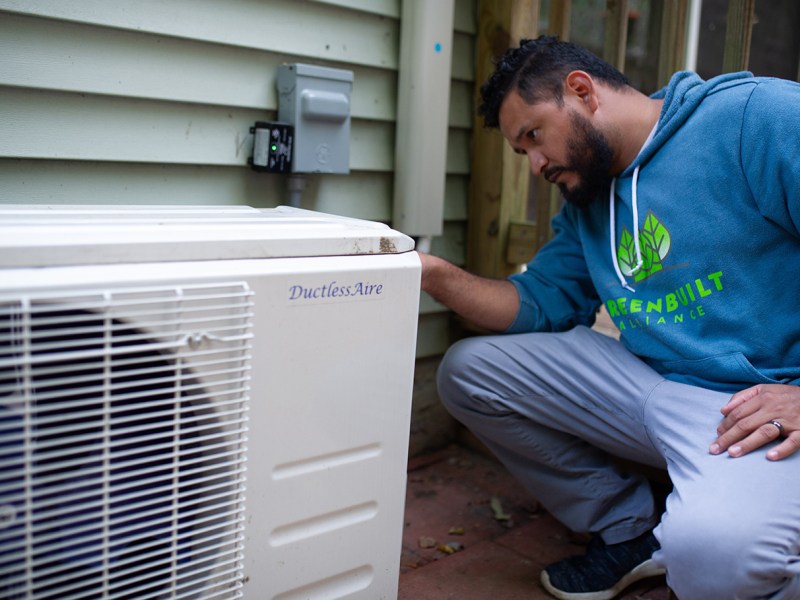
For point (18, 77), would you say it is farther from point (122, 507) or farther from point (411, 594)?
point (411, 594)

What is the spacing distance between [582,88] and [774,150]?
17.4 inches

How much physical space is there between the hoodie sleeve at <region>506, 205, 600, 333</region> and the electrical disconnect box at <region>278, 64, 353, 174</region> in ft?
1.85

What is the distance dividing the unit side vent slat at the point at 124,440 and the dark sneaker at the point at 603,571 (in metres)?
0.85

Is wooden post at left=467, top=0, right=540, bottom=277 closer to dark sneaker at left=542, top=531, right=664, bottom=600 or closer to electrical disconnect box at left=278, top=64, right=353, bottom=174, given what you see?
electrical disconnect box at left=278, top=64, right=353, bottom=174

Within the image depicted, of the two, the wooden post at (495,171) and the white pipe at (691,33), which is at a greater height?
the white pipe at (691,33)

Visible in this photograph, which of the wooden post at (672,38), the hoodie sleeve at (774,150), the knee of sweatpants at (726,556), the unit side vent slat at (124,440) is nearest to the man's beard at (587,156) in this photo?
the hoodie sleeve at (774,150)

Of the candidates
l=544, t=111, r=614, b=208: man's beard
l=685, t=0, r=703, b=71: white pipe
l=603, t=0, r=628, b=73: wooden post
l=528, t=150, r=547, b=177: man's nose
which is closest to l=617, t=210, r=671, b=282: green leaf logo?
l=544, t=111, r=614, b=208: man's beard

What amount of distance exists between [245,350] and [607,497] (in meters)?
1.07

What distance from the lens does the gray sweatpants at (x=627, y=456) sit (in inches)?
46.8

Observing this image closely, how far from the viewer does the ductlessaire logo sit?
58.2 inches

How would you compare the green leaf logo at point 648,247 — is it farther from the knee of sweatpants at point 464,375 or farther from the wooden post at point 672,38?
the wooden post at point 672,38

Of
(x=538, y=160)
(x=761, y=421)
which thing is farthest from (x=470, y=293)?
(x=761, y=421)

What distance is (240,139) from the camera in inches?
71.6

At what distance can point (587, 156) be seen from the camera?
5.34ft
